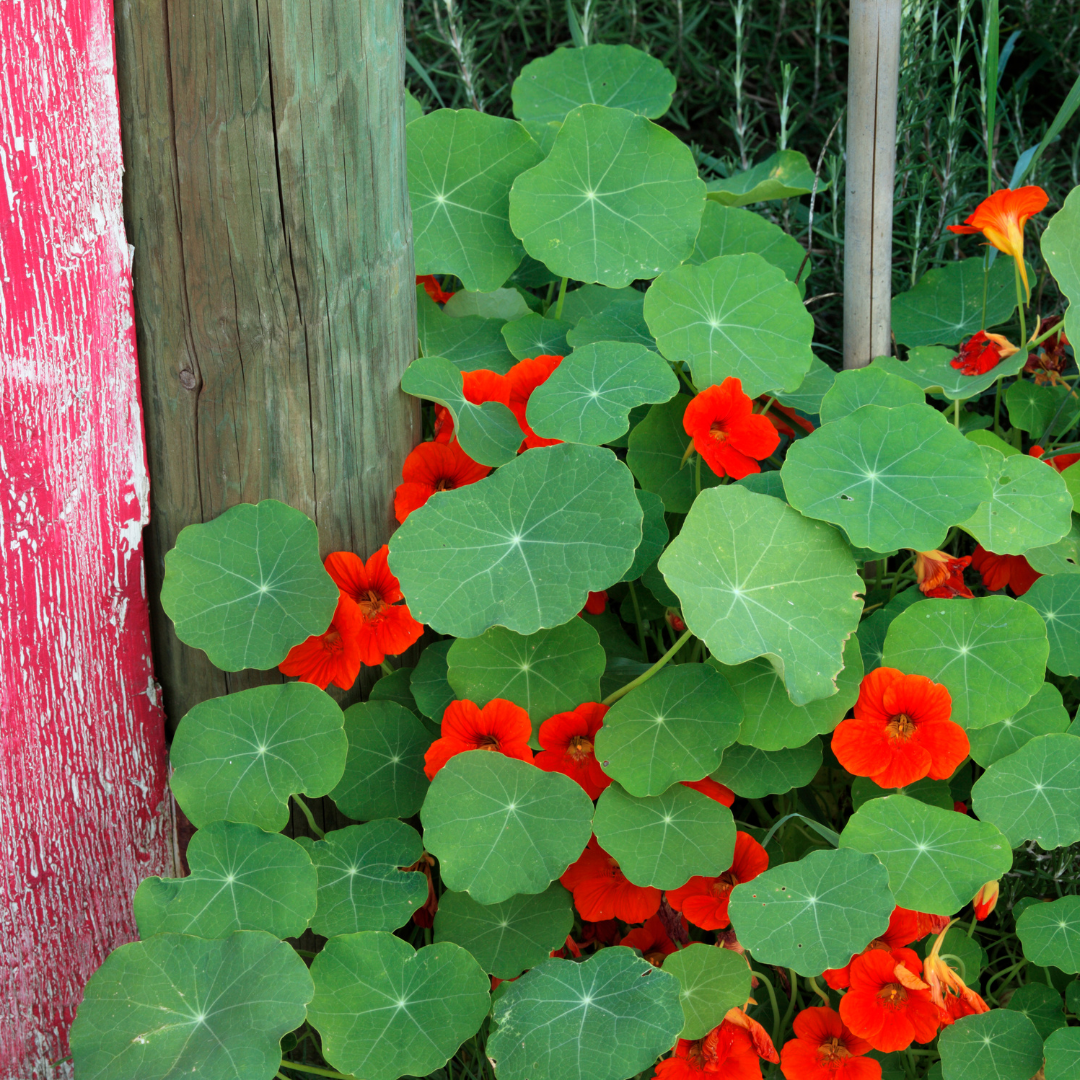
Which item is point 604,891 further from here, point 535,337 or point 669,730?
point 535,337

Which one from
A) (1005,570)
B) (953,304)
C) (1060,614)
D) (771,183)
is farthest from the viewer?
(953,304)

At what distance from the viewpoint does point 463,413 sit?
1528 mm

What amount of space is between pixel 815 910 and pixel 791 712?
10.5 inches

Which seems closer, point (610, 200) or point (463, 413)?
point (463, 413)

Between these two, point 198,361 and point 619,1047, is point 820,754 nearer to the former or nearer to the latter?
point 619,1047

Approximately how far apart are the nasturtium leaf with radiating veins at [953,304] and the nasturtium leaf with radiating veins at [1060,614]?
67cm

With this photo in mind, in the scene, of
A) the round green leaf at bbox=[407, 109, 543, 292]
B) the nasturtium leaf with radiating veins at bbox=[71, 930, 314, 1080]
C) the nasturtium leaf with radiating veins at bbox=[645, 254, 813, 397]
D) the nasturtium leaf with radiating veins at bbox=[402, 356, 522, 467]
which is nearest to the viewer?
the nasturtium leaf with radiating veins at bbox=[71, 930, 314, 1080]

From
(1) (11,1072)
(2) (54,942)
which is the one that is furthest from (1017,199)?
(1) (11,1072)

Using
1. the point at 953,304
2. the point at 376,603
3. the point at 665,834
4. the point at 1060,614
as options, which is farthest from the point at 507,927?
the point at 953,304

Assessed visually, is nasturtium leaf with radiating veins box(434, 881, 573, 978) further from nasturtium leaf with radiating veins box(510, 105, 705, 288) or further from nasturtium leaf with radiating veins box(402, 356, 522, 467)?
nasturtium leaf with radiating veins box(510, 105, 705, 288)

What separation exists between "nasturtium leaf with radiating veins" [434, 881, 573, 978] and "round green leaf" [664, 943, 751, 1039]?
0.58 feet

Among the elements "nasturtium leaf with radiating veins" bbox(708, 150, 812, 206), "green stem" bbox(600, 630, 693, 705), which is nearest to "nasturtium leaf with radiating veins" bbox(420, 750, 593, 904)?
"green stem" bbox(600, 630, 693, 705)

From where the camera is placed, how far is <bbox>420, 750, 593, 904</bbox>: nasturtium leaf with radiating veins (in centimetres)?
134

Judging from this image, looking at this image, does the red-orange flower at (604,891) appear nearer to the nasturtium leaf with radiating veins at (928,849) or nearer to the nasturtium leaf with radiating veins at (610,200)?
the nasturtium leaf with radiating veins at (928,849)
